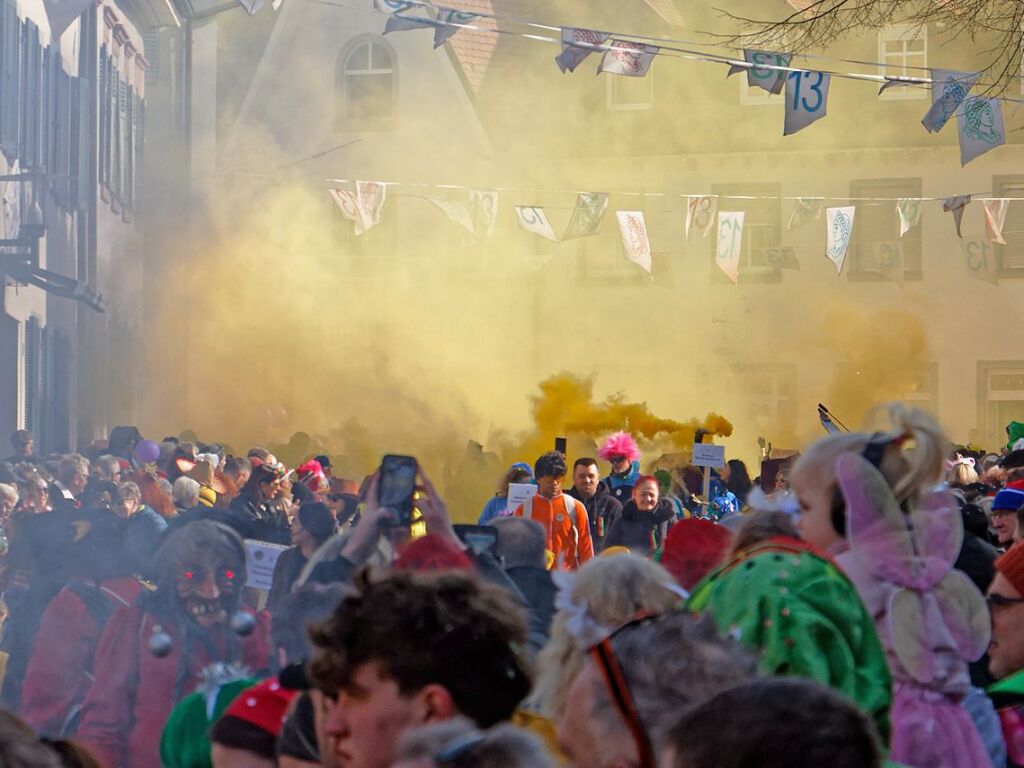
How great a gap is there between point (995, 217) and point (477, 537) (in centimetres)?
2445

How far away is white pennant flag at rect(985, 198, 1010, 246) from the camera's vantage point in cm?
2712

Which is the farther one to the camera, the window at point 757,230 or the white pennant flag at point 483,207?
the window at point 757,230

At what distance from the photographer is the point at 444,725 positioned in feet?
7.08

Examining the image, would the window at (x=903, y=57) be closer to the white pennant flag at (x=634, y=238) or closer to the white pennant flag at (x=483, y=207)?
the white pennant flag at (x=634, y=238)

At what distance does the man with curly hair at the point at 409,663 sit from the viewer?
2.44 metres

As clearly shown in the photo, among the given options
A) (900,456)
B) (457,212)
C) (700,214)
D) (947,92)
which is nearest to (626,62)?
(947,92)

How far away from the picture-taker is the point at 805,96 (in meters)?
17.7

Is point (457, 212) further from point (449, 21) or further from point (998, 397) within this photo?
point (998, 397)

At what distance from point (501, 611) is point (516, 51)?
32.5 metres

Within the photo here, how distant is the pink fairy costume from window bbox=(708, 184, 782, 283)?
92.4 feet

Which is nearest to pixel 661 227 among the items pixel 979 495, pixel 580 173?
pixel 580 173

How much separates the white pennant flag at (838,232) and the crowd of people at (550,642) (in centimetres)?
2299

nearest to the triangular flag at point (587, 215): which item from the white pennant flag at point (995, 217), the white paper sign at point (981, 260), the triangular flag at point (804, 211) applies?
the triangular flag at point (804, 211)

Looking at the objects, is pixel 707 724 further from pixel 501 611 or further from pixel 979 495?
pixel 979 495
